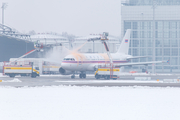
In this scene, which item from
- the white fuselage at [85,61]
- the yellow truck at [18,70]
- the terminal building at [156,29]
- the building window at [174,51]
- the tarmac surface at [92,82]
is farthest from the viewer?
the building window at [174,51]

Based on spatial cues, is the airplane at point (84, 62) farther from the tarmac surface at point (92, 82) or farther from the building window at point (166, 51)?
the building window at point (166, 51)

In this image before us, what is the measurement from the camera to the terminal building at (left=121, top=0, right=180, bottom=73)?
88.1 metres

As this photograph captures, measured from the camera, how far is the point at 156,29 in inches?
3516

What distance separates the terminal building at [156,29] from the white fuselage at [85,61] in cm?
3703

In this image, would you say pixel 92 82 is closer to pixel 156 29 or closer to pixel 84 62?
pixel 84 62

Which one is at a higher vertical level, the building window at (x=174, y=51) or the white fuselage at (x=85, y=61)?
the building window at (x=174, y=51)

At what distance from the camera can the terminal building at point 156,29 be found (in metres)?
88.1

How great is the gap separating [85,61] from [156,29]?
4666cm
